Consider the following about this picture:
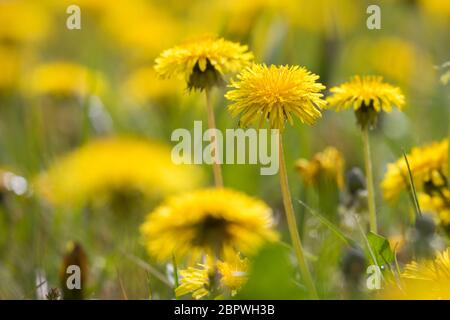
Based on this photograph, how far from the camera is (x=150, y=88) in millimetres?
2600

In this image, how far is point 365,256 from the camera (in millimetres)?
1272

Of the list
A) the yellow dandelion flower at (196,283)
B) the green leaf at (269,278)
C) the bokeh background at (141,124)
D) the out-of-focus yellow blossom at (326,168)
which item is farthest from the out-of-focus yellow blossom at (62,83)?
the green leaf at (269,278)

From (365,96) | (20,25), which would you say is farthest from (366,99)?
(20,25)

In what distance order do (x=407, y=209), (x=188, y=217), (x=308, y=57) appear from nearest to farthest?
1. (x=188, y=217)
2. (x=407, y=209)
3. (x=308, y=57)

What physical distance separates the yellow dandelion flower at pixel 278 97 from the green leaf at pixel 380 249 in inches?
6.8

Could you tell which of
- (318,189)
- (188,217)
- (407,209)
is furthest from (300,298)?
(407,209)

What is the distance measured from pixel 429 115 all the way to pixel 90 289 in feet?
4.01

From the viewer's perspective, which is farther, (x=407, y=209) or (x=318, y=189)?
(x=407, y=209)

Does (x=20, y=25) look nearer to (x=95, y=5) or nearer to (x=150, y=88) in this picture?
(x=95, y=5)

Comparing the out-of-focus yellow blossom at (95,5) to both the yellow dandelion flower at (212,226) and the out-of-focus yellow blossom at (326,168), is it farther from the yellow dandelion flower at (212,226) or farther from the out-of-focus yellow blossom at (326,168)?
the yellow dandelion flower at (212,226)

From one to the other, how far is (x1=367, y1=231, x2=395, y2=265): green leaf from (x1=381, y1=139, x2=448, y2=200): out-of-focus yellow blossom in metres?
0.20

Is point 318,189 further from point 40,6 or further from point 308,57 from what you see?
point 40,6

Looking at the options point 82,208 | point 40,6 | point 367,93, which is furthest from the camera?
point 40,6

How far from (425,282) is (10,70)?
1.98 metres
